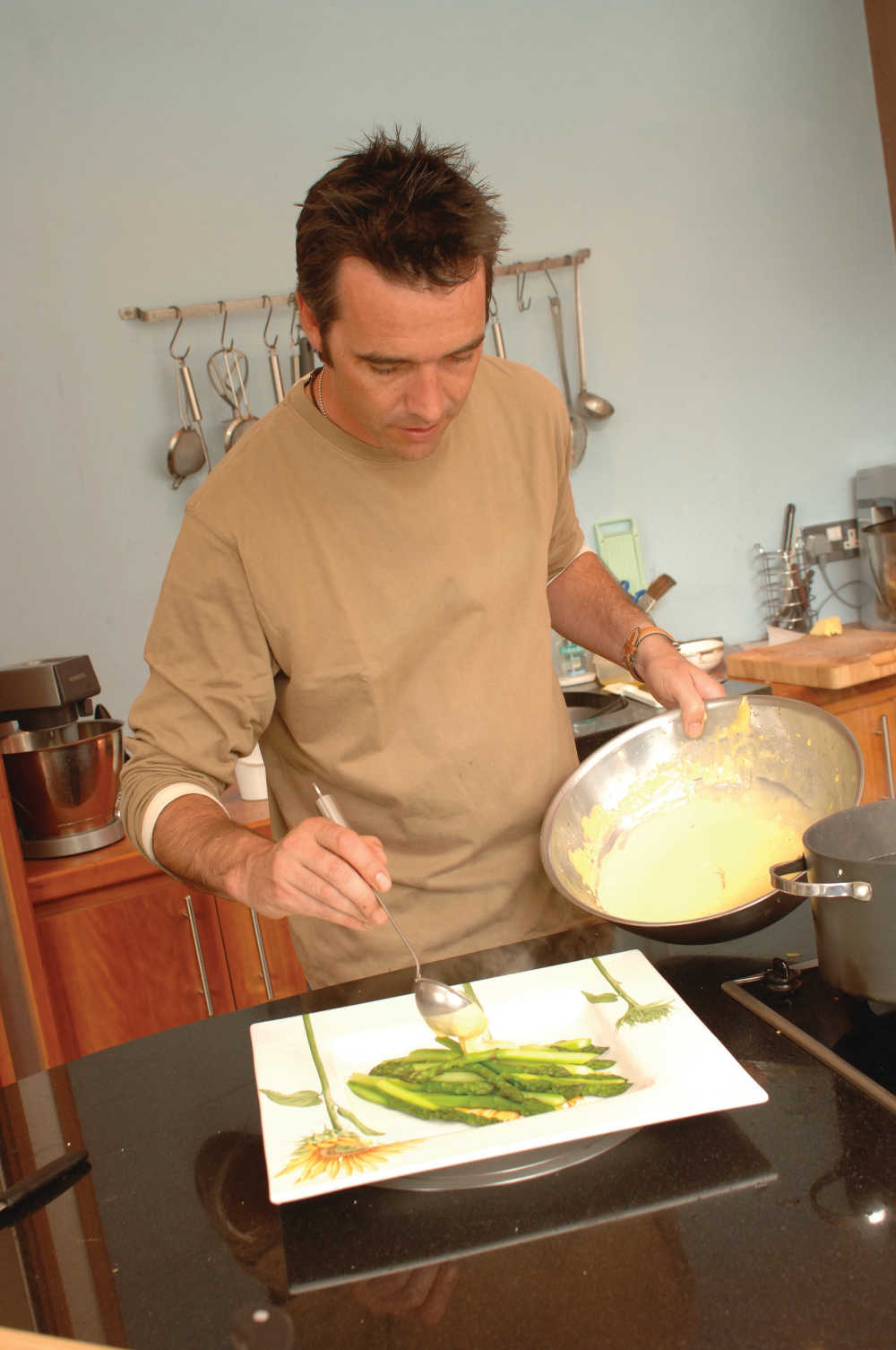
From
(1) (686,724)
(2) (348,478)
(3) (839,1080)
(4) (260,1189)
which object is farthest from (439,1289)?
(2) (348,478)

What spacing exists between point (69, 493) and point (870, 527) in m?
1.89

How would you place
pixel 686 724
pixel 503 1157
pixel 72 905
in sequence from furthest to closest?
pixel 72 905
pixel 686 724
pixel 503 1157

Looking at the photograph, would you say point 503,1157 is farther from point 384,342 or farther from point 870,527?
point 870,527

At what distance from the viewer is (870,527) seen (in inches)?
111

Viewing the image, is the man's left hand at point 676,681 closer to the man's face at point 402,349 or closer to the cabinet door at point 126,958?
the man's face at point 402,349

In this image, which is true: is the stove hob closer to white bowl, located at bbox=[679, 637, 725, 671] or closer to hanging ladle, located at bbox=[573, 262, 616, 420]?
white bowl, located at bbox=[679, 637, 725, 671]

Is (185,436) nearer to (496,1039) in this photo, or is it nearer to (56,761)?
(56,761)

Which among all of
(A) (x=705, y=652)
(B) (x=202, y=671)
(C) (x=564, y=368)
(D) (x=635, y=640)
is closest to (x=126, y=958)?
(B) (x=202, y=671)

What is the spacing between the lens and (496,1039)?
988mm

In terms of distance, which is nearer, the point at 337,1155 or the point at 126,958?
the point at 337,1155

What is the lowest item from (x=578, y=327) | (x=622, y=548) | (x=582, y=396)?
(x=622, y=548)

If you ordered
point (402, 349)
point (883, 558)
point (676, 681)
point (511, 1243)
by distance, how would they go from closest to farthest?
point (511, 1243)
point (402, 349)
point (676, 681)
point (883, 558)

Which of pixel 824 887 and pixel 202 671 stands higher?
pixel 202 671

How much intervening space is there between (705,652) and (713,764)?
1.54 meters
